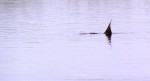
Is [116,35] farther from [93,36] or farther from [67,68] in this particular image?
[67,68]

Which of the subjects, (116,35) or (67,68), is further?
(116,35)

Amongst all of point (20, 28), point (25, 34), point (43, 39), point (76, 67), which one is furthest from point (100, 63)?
point (20, 28)

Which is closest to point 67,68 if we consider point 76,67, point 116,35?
point 76,67

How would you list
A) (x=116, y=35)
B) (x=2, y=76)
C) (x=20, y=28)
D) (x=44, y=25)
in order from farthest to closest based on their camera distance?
(x=44, y=25)
(x=20, y=28)
(x=116, y=35)
(x=2, y=76)

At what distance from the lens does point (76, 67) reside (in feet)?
95.1

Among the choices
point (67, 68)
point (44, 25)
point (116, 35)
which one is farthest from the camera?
point (44, 25)

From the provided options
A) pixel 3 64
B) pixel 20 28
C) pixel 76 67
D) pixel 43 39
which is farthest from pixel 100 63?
pixel 20 28

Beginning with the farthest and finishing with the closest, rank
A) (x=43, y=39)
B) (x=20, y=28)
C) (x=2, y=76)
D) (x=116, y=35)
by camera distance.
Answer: (x=20, y=28) < (x=116, y=35) < (x=43, y=39) < (x=2, y=76)

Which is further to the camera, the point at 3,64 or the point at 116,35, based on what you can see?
the point at 116,35

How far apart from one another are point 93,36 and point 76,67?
13.6 meters

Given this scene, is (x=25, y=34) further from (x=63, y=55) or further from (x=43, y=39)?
(x=63, y=55)

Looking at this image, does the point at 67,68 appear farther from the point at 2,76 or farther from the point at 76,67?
the point at 2,76

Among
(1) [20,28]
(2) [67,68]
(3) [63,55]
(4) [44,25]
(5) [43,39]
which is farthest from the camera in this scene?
(4) [44,25]

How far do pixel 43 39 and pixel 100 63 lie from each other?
11094mm
